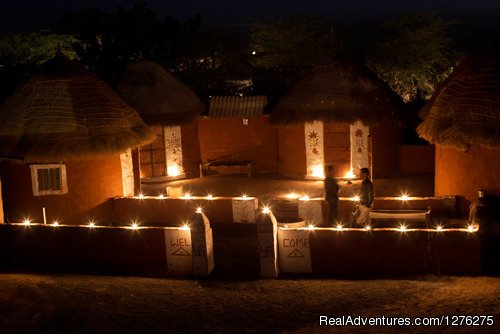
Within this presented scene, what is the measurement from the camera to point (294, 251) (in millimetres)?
9805

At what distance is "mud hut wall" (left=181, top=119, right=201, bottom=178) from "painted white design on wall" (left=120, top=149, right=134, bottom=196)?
164 inches

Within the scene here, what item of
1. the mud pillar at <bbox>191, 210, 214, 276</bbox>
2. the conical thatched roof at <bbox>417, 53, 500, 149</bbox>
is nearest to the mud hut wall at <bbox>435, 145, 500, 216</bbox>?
the conical thatched roof at <bbox>417, 53, 500, 149</bbox>

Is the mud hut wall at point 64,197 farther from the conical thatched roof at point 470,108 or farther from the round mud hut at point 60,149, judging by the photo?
the conical thatched roof at point 470,108

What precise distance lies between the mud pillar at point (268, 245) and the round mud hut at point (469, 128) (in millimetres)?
4827

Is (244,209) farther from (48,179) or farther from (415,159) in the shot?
(415,159)

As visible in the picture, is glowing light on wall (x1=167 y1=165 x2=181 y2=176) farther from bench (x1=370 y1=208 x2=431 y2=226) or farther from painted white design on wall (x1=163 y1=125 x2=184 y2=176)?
bench (x1=370 y1=208 x2=431 y2=226)

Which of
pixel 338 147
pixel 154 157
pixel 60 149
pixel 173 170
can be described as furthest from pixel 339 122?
pixel 60 149

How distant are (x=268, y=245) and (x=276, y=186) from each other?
26.0 ft

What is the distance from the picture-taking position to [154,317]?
827 cm

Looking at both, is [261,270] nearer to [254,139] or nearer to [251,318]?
[251,318]

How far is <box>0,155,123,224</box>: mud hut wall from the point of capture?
1362 centimetres

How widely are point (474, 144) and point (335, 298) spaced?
16.8 ft

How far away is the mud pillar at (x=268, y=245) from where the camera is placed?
9.62 metres

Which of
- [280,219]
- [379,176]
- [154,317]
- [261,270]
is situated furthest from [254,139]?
[154,317]
